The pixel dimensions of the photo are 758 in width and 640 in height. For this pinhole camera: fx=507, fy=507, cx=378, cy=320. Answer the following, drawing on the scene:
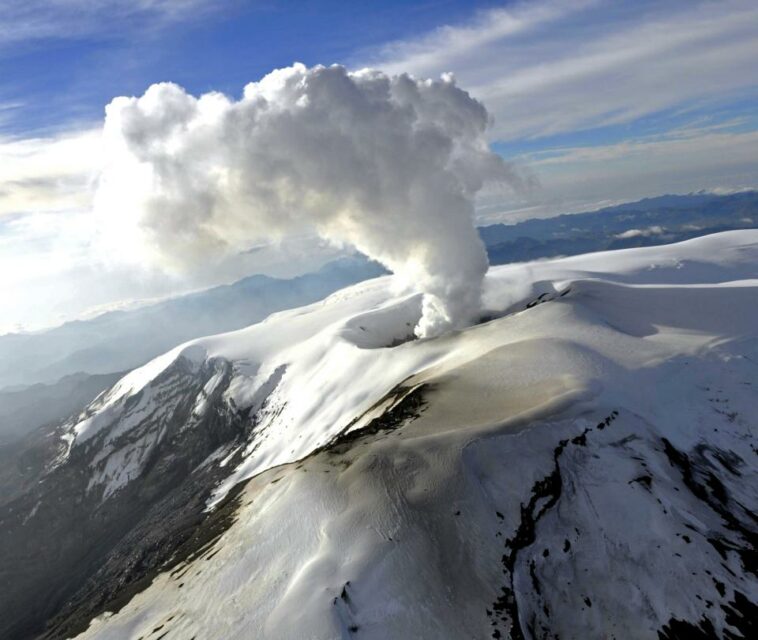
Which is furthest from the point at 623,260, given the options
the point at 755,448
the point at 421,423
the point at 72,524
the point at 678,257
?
the point at 72,524

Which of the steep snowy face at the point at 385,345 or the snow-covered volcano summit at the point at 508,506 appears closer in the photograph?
the snow-covered volcano summit at the point at 508,506

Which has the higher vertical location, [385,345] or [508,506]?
[508,506]

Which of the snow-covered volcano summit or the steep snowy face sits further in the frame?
the steep snowy face

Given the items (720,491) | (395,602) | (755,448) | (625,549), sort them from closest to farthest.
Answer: (395,602)
(625,549)
(720,491)
(755,448)

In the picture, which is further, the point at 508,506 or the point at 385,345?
the point at 385,345

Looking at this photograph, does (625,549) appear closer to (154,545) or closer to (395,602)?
(395,602)

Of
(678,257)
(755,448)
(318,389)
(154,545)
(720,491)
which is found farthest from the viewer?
(678,257)

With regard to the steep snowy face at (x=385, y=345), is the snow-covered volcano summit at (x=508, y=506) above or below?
above

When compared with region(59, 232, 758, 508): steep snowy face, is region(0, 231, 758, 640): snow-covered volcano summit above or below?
above
